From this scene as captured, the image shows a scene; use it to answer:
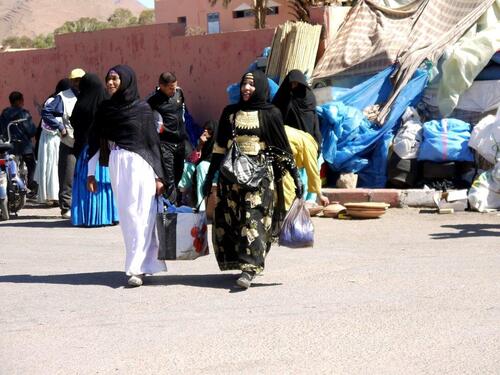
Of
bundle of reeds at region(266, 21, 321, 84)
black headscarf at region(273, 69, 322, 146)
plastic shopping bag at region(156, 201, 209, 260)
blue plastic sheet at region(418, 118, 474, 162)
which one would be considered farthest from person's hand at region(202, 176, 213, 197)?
bundle of reeds at region(266, 21, 321, 84)

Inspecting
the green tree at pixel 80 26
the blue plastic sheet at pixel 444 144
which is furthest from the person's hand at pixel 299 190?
the green tree at pixel 80 26

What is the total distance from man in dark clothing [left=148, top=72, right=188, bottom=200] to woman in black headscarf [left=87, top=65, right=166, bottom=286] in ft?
10.6

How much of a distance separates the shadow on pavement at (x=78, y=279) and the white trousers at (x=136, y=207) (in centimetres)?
27

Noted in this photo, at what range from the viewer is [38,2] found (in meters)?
80.1

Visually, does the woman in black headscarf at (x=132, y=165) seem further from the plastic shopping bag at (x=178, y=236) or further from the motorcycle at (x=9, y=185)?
the motorcycle at (x=9, y=185)

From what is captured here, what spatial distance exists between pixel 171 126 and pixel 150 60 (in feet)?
22.3

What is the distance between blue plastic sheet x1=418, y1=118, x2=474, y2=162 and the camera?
44.3 ft

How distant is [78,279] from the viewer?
8.77m

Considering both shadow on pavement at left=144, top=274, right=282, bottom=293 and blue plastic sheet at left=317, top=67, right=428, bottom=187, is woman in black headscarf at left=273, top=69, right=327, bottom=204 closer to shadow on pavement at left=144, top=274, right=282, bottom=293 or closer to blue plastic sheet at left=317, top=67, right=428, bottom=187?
blue plastic sheet at left=317, top=67, right=428, bottom=187

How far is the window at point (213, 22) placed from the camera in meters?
38.2

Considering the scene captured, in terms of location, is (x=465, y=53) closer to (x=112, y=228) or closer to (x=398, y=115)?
(x=398, y=115)

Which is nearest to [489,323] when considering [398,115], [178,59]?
[398,115]

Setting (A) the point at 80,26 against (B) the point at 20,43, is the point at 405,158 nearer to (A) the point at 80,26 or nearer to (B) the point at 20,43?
(B) the point at 20,43

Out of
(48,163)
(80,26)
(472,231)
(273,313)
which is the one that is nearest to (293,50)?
(48,163)
